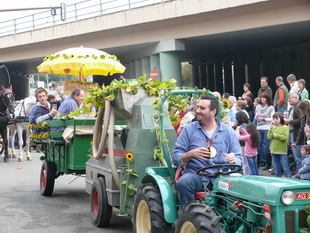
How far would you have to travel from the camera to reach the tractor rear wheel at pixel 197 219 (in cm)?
582

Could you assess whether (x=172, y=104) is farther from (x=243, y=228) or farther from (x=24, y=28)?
(x=24, y=28)

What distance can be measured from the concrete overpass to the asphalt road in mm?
11604

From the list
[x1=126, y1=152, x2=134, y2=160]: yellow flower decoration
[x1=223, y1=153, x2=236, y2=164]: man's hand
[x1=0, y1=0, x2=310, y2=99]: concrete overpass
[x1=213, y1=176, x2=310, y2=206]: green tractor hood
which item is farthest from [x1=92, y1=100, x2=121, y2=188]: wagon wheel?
[x1=0, y1=0, x2=310, y2=99]: concrete overpass

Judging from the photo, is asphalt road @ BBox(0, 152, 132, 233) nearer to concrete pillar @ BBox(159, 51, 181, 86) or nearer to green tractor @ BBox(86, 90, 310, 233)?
green tractor @ BBox(86, 90, 310, 233)

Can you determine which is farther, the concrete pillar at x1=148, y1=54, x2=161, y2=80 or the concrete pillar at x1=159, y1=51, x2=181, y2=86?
the concrete pillar at x1=148, y1=54, x2=161, y2=80

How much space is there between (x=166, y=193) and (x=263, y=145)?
911cm

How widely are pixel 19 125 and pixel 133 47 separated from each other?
11933 millimetres

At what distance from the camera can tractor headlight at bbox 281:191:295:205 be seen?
5.39 meters

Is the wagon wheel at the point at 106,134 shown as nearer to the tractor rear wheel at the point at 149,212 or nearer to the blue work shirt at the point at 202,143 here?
the tractor rear wheel at the point at 149,212

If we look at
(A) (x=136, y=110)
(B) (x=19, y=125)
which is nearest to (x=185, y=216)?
(A) (x=136, y=110)

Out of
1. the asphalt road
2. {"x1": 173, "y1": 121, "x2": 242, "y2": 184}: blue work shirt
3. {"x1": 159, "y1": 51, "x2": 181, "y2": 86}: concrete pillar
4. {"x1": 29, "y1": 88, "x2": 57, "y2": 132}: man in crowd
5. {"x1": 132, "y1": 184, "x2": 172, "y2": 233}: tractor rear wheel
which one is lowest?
the asphalt road

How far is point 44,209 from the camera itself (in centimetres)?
1082

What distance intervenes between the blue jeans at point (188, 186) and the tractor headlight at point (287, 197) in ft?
4.64

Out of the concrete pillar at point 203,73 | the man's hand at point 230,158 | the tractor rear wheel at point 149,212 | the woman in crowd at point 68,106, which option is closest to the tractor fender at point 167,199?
the tractor rear wheel at point 149,212
